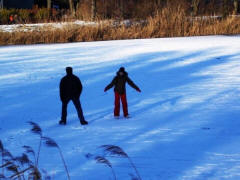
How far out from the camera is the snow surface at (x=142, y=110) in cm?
507

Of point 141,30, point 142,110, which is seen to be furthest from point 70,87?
point 141,30

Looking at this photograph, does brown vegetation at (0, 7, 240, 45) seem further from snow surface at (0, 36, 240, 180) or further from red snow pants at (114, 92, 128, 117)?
red snow pants at (114, 92, 128, 117)

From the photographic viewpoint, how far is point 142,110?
809cm

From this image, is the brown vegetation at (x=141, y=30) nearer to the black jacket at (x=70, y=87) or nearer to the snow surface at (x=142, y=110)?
the snow surface at (x=142, y=110)

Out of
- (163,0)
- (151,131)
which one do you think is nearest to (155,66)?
(151,131)

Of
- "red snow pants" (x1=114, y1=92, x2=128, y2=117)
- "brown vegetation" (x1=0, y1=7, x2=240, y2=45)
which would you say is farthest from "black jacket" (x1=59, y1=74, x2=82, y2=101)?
"brown vegetation" (x1=0, y1=7, x2=240, y2=45)

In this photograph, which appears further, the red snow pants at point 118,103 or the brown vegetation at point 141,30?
the brown vegetation at point 141,30

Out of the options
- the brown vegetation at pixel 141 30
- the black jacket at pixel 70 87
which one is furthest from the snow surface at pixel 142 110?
the brown vegetation at pixel 141 30

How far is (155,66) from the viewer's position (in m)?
12.9

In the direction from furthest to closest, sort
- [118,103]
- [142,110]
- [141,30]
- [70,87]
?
[141,30], [142,110], [118,103], [70,87]

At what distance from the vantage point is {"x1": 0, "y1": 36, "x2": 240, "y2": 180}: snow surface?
5074 mm

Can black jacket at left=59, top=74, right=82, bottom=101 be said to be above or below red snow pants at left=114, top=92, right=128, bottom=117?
above

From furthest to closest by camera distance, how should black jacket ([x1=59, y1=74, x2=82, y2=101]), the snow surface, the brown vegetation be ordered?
the brown vegetation < black jacket ([x1=59, y1=74, x2=82, y2=101]) < the snow surface

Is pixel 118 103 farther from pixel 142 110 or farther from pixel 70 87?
pixel 70 87
